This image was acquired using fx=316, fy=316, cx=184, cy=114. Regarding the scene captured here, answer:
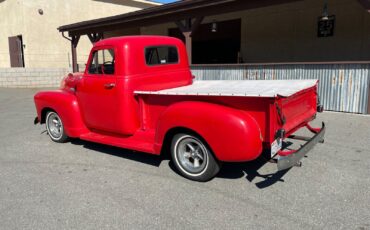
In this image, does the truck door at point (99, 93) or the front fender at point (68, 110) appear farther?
the front fender at point (68, 110)

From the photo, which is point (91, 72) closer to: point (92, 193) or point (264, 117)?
point (92, 193)

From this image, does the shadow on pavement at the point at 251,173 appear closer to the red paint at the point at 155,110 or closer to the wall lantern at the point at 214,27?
the red paint at the point at 155,110

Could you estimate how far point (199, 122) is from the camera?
367 centimetres

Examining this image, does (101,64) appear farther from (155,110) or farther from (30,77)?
(30,77)

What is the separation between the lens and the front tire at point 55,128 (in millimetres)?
5898

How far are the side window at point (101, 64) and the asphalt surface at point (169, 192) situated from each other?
1.37m

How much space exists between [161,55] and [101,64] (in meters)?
0.99

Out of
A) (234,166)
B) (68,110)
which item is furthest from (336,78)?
(68,110)

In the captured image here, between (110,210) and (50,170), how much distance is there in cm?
169

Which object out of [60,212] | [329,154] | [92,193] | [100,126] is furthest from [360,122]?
[60,212]

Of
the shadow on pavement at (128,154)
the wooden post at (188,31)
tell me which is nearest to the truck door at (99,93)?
the shadow on pavement at (128,154)

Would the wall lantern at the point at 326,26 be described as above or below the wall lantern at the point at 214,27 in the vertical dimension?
below

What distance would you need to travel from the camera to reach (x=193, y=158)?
408cm

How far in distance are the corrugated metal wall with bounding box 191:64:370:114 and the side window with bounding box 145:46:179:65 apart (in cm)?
465
